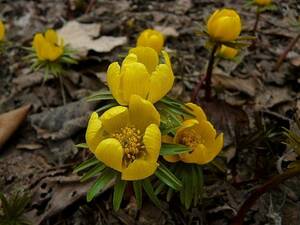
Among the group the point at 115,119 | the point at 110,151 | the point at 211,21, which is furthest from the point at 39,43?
the point at 110,151

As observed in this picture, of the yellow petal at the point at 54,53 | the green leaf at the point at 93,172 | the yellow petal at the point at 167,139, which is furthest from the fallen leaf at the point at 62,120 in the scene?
the green leaf at the point at 93,172

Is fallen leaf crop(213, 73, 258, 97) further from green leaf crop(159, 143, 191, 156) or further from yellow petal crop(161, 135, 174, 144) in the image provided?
green leaf crop(159, 143, 191, 156)

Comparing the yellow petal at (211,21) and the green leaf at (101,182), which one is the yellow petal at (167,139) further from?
the yellow petal at (211,21)

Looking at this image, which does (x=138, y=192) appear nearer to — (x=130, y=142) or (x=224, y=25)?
(x=130, y=142)

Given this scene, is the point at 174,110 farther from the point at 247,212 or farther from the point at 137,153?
the point at 247,212

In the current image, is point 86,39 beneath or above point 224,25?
beneath

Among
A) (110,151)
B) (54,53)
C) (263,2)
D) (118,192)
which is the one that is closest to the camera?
(110,151)

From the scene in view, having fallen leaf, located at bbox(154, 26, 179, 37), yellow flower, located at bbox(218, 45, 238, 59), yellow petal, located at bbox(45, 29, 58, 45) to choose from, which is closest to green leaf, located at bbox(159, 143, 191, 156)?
yellow flower, located at bbox(218, 45, 238, 59)

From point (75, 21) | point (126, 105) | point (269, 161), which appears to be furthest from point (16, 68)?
point (269, 161)
